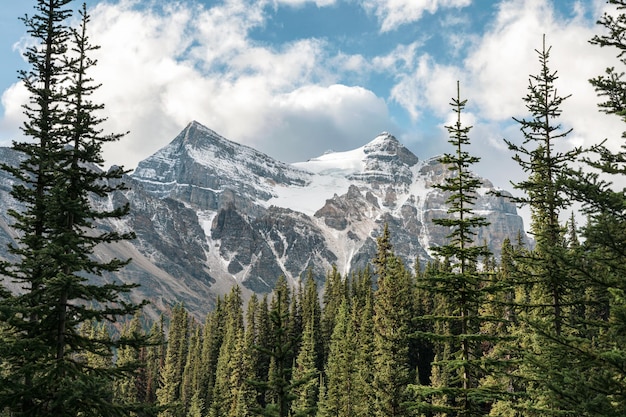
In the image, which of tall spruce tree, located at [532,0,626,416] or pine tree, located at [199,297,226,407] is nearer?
tall spruce tree, located at [532,0,626,416]

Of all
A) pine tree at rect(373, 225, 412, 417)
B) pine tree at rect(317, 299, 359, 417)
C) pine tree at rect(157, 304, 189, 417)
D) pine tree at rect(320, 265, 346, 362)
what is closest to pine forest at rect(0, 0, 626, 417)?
pine tree at rect(373, 225, 412, 417)

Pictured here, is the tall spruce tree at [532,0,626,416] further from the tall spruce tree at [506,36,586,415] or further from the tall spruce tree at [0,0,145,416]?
the tall spruce tree at [0,0,145,416]

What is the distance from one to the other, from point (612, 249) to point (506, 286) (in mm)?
7097

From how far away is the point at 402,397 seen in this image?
36.8 m

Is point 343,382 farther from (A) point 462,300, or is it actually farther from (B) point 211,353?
(B) point 211,353

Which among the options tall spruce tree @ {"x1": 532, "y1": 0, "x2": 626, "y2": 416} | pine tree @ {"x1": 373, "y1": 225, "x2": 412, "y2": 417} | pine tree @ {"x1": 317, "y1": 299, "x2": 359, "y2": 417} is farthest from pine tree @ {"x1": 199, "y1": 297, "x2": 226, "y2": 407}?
tall spruce tree @ {"x1": 532, "y1": 0, "x2": 626, "y2": 416}

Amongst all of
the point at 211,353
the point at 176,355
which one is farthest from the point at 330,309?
the point at 176,355

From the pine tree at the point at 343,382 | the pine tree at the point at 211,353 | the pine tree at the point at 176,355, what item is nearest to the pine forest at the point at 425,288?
the pine tree at the point at 343,382

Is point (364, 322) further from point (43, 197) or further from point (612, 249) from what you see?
point (612, 249)

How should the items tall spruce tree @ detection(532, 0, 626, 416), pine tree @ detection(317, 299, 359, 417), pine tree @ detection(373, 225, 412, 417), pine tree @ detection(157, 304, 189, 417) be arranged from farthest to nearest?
pine tree @ detection(157, 304, 189, 417) → pine tree @ detection(317, 299, 359, 417) → pine tree @ detection(373, 225, 412, 417) → tall spruce tree @ detection(532, 0, 626, 416)

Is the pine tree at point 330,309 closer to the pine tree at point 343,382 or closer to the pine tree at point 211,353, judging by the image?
the pine tree at point 211,353

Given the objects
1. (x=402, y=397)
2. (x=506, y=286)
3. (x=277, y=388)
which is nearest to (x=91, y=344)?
(x=277, y=388)

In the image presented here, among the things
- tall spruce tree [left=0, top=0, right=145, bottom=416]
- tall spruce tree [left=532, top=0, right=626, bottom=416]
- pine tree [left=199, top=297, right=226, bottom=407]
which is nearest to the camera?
tall spruce tree [left=532, top=0, right=626, bottom=416]

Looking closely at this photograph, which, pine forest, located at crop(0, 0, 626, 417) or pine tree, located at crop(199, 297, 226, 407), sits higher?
pine forest, located at crop(0, 0, 626, 417)
